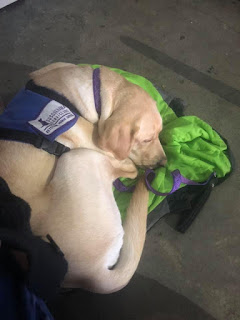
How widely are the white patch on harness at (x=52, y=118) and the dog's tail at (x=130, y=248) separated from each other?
1.78 ft

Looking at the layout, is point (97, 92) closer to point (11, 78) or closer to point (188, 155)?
point (188, 155)

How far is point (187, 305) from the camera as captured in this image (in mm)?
1850

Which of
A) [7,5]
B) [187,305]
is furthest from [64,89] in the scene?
[7,5]

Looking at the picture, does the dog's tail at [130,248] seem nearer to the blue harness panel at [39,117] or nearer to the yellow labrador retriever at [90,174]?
the yellow labrador retriever at [90,174]

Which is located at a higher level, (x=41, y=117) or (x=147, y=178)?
(x=41, y=117)

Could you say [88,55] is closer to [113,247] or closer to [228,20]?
[228,20]

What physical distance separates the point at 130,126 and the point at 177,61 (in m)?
1.29

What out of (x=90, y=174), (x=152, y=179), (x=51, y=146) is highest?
(x=51, y=146)

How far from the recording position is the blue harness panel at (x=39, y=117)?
1652 mm

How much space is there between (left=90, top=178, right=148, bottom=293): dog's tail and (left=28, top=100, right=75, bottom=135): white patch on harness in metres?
0.54

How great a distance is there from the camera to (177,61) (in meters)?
2.80

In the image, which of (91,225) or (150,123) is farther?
(150,123)

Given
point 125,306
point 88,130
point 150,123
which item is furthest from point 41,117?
point 125,306

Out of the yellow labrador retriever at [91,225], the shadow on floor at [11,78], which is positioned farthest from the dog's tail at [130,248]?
the shadow on floor at [11,78]
